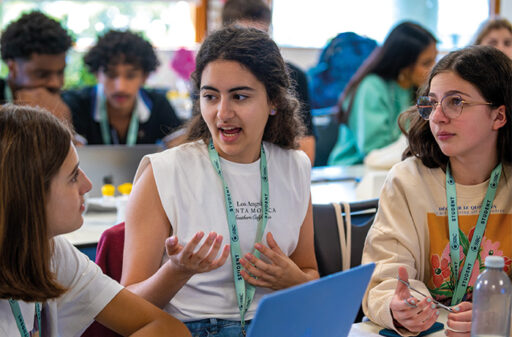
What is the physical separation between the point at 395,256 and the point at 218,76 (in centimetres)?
68

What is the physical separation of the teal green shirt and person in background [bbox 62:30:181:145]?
1.23 metres

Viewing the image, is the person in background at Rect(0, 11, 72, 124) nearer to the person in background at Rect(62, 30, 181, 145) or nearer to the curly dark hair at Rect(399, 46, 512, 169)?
the person in background at Rect(62, 30, 181, 145)

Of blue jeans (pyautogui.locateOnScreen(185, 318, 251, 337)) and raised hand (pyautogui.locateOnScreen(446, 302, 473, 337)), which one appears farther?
blue jeans (pyautogui.locateOnScreen(185, 318, 251, 337))

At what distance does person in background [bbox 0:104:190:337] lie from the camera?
1.19 m

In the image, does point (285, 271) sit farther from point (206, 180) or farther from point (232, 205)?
point (206, 180)

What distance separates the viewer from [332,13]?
24.1ft

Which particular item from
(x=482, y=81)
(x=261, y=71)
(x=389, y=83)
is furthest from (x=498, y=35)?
(x=261, y=71)

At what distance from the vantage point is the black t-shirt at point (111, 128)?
357cm

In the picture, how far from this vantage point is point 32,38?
3488mm

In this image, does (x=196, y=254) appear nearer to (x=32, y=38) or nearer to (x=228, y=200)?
(x=228, y=200)

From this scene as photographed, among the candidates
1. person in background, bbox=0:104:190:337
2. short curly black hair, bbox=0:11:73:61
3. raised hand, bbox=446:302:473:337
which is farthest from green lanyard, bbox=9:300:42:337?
short curly black hair, bbox=0:11:73:61

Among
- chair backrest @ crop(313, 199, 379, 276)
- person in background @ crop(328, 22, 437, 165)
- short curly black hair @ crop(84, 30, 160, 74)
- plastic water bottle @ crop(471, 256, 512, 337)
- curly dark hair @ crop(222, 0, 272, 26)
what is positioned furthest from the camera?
person in background @ crop(328, 22, 437, 165)

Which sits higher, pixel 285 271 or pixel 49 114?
pixel 49 114

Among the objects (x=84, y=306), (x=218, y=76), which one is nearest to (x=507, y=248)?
(x=218, y=76)
